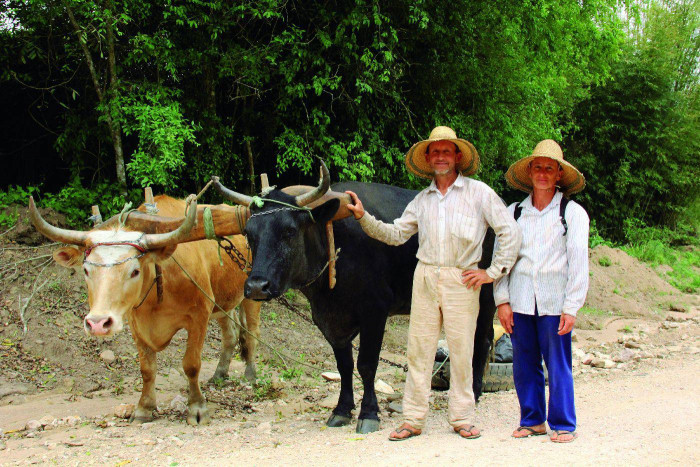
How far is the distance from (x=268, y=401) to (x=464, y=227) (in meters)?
3.11

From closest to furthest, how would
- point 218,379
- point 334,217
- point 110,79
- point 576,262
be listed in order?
1. point 576,262
2. point 334,217
3. point 218,379
4. point 110,79

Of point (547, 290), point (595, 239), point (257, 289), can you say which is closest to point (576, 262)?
point (547, 290)

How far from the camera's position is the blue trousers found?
14.6ft

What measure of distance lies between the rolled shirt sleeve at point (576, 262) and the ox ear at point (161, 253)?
3079mm

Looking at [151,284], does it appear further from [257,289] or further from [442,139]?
[442,139]

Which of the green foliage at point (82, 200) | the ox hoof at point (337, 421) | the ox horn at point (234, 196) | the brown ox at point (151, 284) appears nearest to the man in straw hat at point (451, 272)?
the ox hoof at point (337, 421)

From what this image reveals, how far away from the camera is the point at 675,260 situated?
704 inches

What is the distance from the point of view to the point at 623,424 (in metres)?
4.84

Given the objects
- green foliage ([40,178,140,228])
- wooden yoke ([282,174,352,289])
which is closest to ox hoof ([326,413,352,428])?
wooden yoke ([282,174,352,289])

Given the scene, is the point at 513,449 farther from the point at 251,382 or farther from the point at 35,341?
the point at 35,341

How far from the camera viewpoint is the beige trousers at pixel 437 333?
4.70 m

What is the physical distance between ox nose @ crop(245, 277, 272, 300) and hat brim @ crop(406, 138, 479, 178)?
1.65 metres

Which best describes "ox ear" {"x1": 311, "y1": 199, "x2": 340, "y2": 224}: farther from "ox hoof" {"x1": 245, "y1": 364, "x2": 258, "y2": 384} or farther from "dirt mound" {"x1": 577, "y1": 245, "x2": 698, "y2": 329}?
"dirt mound" {"x1": 577, "y1": 245, "x2": 698, "y2": 329}

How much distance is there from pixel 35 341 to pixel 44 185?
3.30 metres
